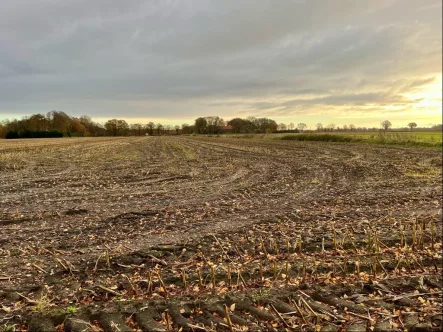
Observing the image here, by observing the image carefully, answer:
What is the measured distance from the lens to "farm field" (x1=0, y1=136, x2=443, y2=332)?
379 centimetres

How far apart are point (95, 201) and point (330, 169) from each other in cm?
1248

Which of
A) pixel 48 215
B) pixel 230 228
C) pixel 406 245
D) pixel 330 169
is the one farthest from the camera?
pixel 330 169

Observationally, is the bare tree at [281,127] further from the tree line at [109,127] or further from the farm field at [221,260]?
the farm field at [221,260]

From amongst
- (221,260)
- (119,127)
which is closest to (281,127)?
(119,127)

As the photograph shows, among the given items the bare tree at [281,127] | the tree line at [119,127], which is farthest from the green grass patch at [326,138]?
the bare tree at [281,127]

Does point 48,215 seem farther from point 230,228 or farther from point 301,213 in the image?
point 301,213

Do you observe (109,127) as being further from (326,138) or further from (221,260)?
(221,260)

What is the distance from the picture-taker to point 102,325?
363cm

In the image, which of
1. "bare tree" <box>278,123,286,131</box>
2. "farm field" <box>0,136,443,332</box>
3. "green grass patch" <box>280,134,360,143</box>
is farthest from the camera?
"bare tree" <box>278,123,286,131</box>

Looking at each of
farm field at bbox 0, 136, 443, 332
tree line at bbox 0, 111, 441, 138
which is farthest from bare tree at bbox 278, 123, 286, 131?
farm field at bbox 0, 136, 443, 332

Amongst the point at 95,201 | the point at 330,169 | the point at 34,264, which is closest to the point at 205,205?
the point at 95,201

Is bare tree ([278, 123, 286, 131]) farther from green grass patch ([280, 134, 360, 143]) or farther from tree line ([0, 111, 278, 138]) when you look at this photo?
green grass patch ([280, 134, 360, 143])

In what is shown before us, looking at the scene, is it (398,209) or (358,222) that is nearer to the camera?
(358,222)

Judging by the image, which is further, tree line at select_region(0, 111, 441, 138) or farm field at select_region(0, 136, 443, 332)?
tree line at select_region(0, 111, 441, 138)
